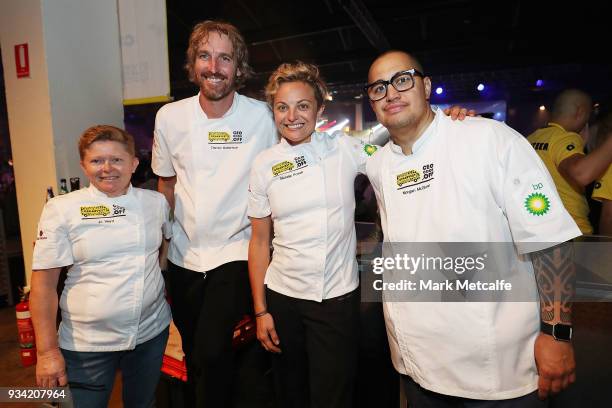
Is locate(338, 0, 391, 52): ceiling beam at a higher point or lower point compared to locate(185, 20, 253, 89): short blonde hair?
higher

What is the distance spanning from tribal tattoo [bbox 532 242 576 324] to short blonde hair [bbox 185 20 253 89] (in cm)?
152

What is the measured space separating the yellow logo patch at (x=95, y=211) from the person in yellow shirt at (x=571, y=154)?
2.61m

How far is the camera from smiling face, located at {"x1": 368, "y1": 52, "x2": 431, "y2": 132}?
4.45 ft

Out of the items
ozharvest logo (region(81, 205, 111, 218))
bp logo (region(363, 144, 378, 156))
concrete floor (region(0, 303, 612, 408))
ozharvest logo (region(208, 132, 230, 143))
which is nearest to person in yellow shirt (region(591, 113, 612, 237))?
concrete floor (region(0, 303, 612, 408))

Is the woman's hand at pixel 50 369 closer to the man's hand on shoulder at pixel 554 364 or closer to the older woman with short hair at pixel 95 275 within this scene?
the older woman with short hair at pixel 95 275

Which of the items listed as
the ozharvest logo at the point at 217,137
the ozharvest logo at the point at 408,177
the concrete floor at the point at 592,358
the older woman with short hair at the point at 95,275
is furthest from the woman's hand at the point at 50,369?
the concrete floor at the point at 592,358

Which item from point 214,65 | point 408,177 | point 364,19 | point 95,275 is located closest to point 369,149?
point 408,177

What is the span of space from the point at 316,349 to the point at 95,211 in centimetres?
107

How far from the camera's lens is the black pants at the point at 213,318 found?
172cm

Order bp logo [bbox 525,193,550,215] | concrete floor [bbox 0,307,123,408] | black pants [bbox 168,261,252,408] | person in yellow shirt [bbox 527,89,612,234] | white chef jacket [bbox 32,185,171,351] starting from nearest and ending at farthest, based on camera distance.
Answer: bp logo [bbox 525,193,550,215] → white chef jacket [bbox 32,185,171,351] → black pants [bbox 168,261,252,408] → person in yellow shirt [bbox 527,89,612,234] → concrete floor [bbox 0,307,123,408]

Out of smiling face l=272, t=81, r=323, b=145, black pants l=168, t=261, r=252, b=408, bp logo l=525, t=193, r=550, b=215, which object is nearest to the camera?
bp logo l=525, t=193, r=550, b=215

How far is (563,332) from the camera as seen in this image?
1177 millimetres

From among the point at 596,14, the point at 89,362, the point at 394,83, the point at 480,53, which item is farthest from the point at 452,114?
the point at 480,53

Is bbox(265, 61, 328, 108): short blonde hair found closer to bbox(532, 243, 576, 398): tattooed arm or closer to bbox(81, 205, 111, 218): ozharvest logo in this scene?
bbox(81, 205, 111, 218): ozharvest logo
